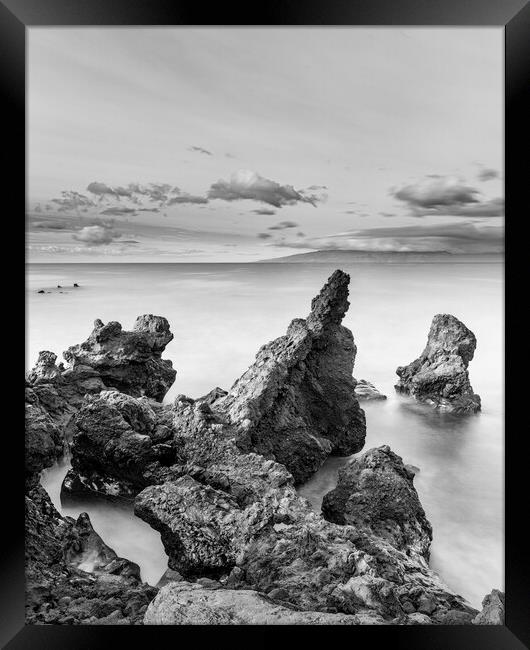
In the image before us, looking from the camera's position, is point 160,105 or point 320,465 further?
point 160,105

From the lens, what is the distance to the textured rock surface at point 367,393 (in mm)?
4750

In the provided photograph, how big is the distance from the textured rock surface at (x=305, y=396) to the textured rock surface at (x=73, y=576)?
86 cm

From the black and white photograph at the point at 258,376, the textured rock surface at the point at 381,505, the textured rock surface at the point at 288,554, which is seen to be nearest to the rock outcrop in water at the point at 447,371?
the black and white photograph at the point at 258,376

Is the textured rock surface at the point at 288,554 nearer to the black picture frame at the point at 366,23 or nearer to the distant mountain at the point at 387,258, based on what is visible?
the black picture frame at the point at 366,23

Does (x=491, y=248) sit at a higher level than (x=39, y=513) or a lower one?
higher

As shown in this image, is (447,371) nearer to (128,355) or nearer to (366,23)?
(128,355)

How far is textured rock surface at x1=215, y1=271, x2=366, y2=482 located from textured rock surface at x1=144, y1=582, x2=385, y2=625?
1.08 metres

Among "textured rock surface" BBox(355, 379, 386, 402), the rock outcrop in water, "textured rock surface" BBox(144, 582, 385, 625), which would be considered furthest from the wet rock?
the rock outcrop in water

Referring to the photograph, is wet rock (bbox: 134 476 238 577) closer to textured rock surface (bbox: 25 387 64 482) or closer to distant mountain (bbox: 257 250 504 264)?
Answer: textured rock surface (bbox: 25 387 64 482)

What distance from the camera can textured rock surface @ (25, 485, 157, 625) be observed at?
→ 201 centimetres
